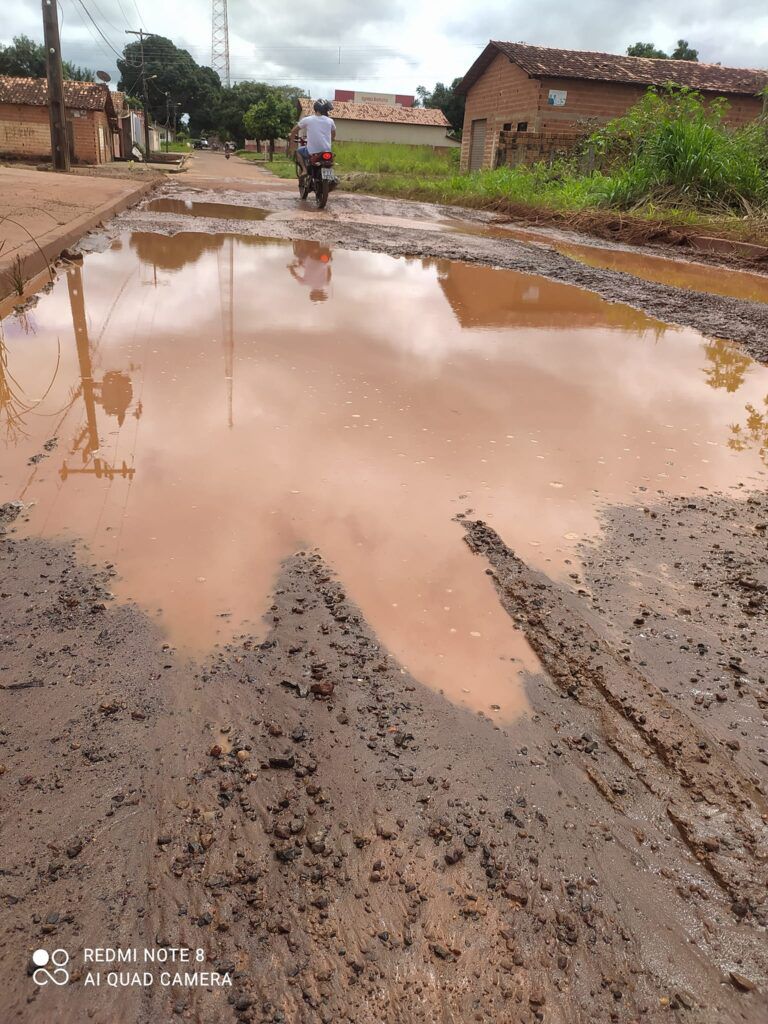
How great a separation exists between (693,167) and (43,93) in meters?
26.8

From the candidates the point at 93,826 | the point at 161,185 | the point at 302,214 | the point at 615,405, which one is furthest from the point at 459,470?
the point at 161,185

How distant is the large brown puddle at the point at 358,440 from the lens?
2172mm

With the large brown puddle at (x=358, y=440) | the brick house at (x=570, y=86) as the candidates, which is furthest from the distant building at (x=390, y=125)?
the large brown puddle at (x=358, y=440)

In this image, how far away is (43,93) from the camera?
2809 centimetres

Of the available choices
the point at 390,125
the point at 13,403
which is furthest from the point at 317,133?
the point at 390,125

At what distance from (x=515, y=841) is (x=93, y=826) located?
0.82m

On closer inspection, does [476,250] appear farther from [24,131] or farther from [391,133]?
[391,133]

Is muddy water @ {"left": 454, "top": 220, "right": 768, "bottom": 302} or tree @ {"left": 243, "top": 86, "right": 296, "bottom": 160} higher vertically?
tree @ {"left": 243, "top": 86, "right": 296, "bottom": 160}

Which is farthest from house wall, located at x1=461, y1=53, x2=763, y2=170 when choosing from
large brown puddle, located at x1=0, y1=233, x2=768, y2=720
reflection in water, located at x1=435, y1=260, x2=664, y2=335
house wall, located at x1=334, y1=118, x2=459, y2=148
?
house wall, located at x1=334, y1=118, x2=459, y2=148

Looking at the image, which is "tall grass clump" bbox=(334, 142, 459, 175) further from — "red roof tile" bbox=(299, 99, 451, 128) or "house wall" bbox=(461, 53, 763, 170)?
"red roof tile" bbox=(299, 99, 451, 128)

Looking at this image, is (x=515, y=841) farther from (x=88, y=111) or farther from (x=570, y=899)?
(x=88, y=111)

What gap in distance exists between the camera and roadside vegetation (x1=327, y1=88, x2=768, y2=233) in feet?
39.2

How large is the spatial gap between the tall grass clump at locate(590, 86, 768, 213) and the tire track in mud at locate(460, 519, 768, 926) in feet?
39.6

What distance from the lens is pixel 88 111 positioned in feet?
98.0
